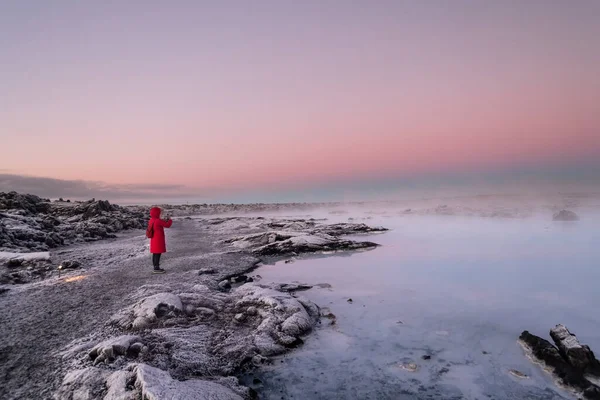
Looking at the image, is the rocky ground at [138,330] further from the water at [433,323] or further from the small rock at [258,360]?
the water at [433,323]

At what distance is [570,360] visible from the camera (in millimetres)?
4168

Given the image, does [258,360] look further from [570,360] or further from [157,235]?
[157,235]

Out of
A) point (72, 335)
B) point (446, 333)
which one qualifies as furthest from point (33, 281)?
point (446, 333)

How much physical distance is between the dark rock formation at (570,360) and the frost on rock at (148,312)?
6151 mm

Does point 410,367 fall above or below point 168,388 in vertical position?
below

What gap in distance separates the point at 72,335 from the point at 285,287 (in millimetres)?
4770

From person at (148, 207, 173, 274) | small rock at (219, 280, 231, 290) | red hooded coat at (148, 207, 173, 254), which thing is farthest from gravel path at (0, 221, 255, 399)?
small rock at (219, 280, 231, 290)

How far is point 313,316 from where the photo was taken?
6422mm

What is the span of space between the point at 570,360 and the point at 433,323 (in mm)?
2104

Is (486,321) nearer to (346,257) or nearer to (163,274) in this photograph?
(346,257)

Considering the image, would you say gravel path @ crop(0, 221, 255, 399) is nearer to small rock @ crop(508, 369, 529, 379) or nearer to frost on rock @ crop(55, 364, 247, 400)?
frost on rock @ crop(55, 364, 247, 400)

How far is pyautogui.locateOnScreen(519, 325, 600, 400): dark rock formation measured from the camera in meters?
3.78

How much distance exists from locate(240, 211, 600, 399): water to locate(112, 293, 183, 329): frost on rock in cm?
264

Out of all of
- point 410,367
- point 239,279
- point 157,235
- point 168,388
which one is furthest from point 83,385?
point 157,235
